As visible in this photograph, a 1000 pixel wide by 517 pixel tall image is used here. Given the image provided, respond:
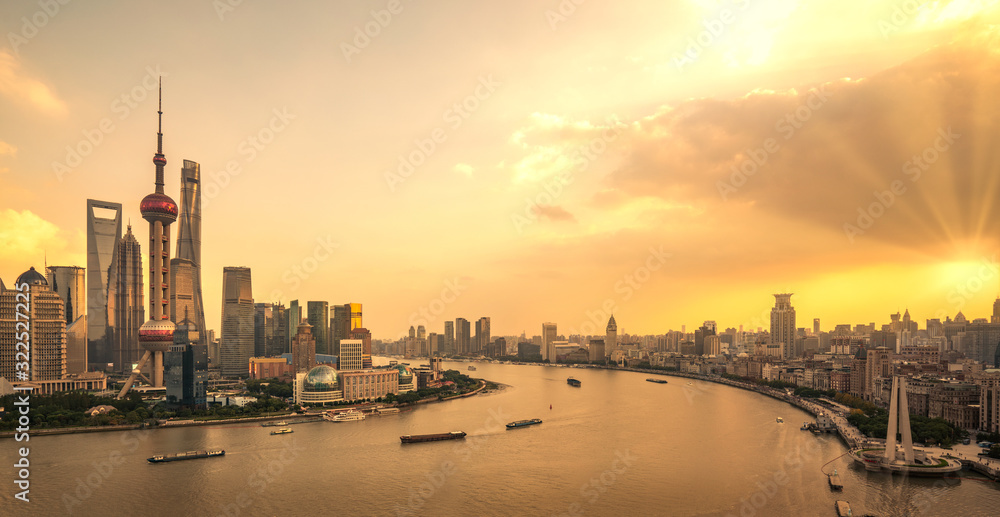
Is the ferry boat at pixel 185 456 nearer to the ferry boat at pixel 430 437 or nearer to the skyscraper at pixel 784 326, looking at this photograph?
the ferry boat at pixel 430 437

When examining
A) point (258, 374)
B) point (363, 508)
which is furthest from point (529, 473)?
point (258, 374)

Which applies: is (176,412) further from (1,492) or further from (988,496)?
(988,496)

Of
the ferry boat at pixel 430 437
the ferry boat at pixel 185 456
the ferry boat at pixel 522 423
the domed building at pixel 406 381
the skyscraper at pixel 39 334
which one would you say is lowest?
the domed building at pixel 406 381

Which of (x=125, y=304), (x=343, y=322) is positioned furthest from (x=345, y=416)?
(x=125, y=304)

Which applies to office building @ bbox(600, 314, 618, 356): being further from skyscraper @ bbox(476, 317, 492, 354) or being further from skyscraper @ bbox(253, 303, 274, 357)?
skyscraper @ bbox(253, 303, 274, 357)

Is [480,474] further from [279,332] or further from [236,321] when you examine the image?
[279,332]

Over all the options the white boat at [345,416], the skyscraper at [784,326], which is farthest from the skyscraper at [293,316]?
the skyscraper at [784,326]

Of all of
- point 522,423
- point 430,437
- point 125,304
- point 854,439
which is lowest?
point 522,423
